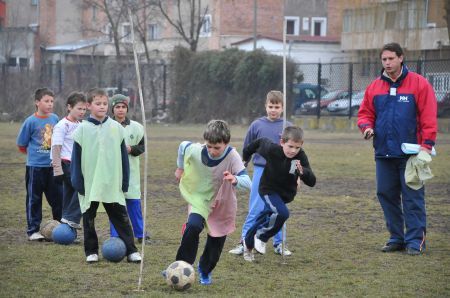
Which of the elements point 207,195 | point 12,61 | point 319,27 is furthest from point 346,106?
point 319,27

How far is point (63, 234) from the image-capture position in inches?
348

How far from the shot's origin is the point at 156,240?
9.20 m

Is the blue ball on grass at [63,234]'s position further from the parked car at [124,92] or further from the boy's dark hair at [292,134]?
the parked car at [124,92]

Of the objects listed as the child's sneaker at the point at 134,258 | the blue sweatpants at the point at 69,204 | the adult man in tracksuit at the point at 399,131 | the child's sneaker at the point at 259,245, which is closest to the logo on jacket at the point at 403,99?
the adult man in tracksuit at the point at 399,131

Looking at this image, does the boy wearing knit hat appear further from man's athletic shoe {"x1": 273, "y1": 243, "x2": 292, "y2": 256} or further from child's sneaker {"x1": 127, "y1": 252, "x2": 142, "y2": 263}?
man's athletic shoe {"x1": 273, "y1": 243, "x2": 292, "y2": 256}

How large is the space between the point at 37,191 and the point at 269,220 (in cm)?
284

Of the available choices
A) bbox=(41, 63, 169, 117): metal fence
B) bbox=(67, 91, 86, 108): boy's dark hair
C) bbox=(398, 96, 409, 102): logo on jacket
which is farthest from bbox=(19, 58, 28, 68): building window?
bbox=(398, 96, 409, 102): logo on jacket

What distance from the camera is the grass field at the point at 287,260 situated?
22.3 ft

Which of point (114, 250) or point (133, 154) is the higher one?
point (133, 154)

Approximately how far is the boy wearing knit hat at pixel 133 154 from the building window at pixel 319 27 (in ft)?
169

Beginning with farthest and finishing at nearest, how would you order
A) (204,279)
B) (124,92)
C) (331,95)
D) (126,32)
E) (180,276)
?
(126,32) → (124,92) → (331,95) → (204,279) → (180,276)

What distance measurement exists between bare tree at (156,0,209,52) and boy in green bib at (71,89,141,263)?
37.8 m

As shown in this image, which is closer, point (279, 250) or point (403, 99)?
point (279, 250)

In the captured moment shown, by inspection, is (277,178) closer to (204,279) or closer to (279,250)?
(279,250)
